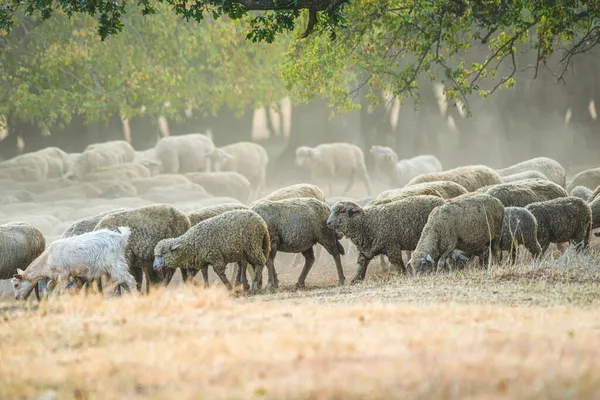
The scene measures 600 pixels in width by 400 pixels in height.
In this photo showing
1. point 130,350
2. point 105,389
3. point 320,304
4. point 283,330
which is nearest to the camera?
point 105,389

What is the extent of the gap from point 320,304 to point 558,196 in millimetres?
7909

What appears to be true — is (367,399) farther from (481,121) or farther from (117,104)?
(481,121)

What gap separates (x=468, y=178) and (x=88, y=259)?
8.74m

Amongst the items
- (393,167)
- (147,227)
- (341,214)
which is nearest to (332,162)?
(393,167)

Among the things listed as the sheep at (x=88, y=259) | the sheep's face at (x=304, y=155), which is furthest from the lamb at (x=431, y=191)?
the sheep's face at (x=304, y=155)

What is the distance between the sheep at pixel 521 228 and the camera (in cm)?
1338

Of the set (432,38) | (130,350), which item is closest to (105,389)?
(130,350)

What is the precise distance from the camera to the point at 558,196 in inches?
613

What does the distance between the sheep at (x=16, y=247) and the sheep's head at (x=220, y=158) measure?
1779 cm

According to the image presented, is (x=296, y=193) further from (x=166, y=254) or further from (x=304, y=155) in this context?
(x=304, y=155)

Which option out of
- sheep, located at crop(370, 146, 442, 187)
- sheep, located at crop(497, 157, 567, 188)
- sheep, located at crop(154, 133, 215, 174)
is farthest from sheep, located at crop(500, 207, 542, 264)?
sheep, located at crop(154, 133, 215, 174)

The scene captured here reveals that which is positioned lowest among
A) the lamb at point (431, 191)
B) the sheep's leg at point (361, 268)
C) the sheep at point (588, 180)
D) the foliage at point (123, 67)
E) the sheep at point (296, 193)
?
the sheep's leg at point (361, 268)

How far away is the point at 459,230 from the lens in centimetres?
1255

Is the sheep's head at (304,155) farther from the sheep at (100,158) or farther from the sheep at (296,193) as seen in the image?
the sheep at (296,193)
